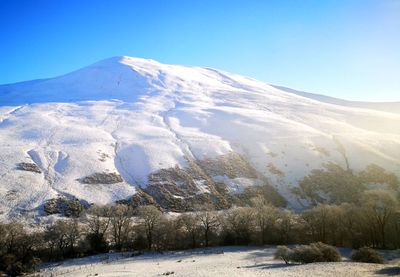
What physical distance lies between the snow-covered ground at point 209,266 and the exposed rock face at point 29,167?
41433 millimetres

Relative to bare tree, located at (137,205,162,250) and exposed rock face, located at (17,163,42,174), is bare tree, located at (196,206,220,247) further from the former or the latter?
exposed rock face, located at (17,163,42,174)

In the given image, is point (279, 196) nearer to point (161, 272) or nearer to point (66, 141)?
point (161, 272)

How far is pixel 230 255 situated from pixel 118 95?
16202cm

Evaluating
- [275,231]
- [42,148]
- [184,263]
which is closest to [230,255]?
[184,263]

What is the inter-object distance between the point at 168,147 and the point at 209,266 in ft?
225

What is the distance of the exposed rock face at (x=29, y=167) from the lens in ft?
278

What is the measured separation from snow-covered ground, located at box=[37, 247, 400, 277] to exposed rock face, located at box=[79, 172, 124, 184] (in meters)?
33.4

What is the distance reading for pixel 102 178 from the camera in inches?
3418

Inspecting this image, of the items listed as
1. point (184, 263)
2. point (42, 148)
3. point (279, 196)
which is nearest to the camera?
point (184, 263)

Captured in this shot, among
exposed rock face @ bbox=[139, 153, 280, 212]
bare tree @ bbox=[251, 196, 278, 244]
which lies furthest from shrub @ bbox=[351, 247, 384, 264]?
exposed rock face @ bbox=[139, 153, 280, 212]

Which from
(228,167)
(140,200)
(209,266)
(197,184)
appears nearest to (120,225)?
(140,200)

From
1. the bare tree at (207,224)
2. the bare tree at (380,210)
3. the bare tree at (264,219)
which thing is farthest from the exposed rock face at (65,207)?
the bare tree at (380,210)

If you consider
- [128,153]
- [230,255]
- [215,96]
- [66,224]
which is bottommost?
[230,255]

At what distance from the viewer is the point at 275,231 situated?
6097 centimetres
